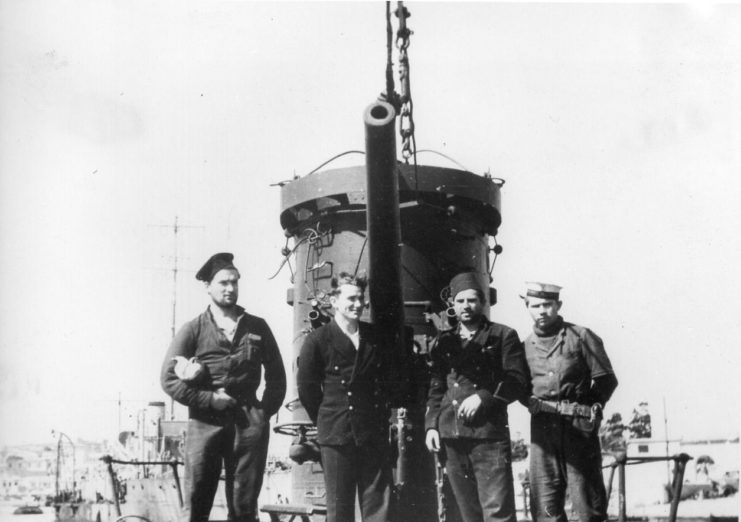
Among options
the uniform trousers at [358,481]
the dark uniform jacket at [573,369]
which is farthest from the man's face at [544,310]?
Answer: the uniform trousers at [358,481]

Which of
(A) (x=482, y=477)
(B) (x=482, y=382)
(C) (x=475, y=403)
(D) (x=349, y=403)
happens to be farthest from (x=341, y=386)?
(A) (x=482, y=477)

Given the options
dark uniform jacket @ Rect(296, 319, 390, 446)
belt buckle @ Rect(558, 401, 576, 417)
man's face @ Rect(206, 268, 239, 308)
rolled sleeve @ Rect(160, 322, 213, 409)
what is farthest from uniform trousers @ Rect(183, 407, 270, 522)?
belt buckle @ Rect(558, 401, 576, 417)

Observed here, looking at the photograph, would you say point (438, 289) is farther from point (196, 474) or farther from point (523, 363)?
point (196, 474)

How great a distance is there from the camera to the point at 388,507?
14.8 feet

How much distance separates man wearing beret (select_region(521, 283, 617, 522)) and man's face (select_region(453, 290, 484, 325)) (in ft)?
1.36

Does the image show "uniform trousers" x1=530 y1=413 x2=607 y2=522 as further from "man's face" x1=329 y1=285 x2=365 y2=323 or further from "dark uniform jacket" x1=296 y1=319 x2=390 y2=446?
"man's face" x1=329 y1=285 x2=365 y2=323

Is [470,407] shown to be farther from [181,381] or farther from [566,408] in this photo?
[181,381]

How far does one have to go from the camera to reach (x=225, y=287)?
5027 mm

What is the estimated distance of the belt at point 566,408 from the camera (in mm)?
5090

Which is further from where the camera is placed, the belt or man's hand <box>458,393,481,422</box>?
the belt

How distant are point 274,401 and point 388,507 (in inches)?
37.6

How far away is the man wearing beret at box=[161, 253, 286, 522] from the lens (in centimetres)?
480

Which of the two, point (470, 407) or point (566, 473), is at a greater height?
point (470, 407)

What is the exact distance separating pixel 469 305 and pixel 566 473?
1.21 m
